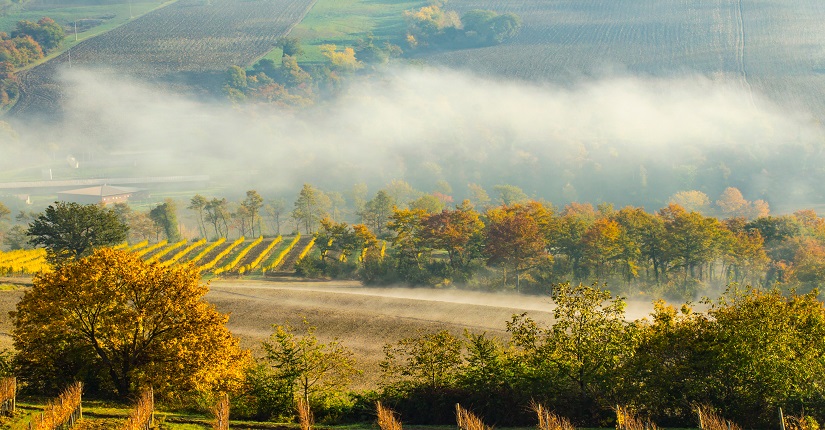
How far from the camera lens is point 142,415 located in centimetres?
2714

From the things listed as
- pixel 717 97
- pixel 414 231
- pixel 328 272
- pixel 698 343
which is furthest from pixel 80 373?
pixel 717 97

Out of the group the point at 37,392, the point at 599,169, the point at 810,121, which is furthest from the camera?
the point at 810,121

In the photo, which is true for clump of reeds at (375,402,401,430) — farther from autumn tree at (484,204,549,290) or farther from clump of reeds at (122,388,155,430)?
autumn tree at (484,204,549,290)

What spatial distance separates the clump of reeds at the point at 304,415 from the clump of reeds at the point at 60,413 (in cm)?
777

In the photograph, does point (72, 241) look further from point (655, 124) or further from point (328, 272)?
point (655, 124)

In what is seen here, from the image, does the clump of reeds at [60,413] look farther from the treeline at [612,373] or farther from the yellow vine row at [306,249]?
the yellow vine row at [306,249]

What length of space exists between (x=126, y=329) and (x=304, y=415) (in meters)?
8.87

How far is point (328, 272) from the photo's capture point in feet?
242

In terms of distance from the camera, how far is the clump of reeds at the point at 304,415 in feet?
93.9

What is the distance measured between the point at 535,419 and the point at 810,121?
154305 millimetres

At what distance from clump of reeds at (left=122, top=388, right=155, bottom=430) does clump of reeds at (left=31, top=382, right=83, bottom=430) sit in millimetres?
2035

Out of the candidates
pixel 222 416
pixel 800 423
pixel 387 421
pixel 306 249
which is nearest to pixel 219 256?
pixel 306 249

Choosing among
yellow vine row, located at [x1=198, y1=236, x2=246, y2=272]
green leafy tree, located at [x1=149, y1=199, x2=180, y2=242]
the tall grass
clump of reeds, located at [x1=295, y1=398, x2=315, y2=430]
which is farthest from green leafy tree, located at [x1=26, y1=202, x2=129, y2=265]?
green leafy tree, located at [x1=149, y1=199, x2=180, y2=242]

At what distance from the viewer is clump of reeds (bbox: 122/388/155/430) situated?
26.2m
